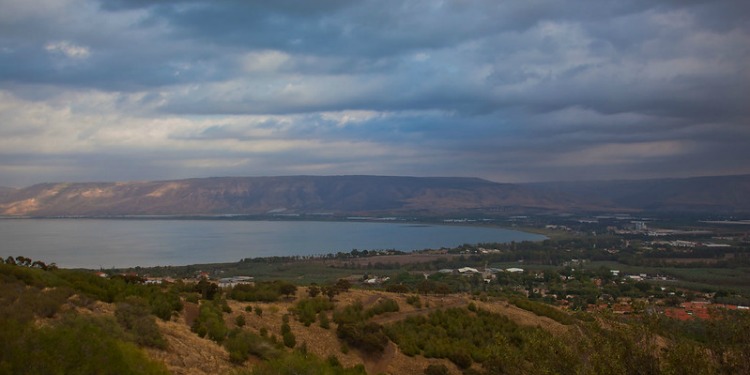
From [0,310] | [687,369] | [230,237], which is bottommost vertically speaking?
[230,237]

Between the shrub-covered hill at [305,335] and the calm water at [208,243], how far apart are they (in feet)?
220

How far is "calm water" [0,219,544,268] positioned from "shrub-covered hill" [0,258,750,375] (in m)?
66.9

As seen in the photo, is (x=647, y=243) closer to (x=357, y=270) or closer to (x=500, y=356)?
(x=357, y=270)

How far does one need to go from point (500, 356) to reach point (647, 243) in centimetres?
11593

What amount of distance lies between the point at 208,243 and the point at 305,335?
112 metres

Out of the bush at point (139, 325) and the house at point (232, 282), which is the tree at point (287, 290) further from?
the bush at point (139, 325)

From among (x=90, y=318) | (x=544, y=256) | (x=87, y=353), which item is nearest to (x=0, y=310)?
(x=90, y=318)

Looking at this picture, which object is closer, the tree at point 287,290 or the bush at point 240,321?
the bush at point 240,321

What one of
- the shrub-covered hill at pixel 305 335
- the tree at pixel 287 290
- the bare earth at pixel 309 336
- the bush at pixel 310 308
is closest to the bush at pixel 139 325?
the shrub-covered hill at pixel 305 335

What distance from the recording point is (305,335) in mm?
19547

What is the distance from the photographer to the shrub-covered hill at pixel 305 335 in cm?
1014

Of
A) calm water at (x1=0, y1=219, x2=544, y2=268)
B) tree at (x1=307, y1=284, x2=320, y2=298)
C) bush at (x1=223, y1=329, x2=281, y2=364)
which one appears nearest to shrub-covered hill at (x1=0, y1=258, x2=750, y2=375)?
bush at (x1=223, y1=329, x2=281, y2=364)

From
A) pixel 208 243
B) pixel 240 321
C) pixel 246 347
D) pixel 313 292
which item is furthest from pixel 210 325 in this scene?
pixel 208 243

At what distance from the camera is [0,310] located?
11.1 meters
